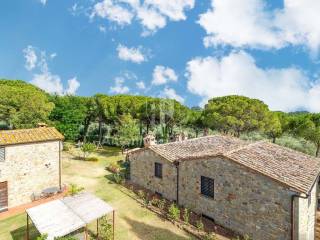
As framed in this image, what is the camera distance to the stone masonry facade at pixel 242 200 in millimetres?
13328

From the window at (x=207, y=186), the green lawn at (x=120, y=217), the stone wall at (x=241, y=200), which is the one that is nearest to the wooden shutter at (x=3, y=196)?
the green lawn at (x=120, y=217)

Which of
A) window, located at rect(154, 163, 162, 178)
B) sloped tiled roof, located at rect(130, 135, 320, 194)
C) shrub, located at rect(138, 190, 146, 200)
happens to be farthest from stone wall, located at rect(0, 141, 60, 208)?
sloped tiled roof, located at rect(130, 135, 320, 194)

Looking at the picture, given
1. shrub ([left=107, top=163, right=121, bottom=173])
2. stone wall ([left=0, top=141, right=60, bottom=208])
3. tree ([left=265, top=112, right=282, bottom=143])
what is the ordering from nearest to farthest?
stone wall ([left=0, top=141, right=60, bottom=208]) < shrub ([left=107, top=163, right=121, bottom=173]) < tree ([left=265, top=112, right=282, bottom=143])

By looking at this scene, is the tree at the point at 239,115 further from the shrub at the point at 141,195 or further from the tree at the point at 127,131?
the shrub at the point at 141,195

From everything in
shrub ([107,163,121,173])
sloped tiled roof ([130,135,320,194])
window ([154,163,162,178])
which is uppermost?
sloped tiled roof ([130,135,320,194])

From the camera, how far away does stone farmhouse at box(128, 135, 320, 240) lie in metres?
13.2

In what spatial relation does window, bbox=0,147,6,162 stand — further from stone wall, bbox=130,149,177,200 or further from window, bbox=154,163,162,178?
window, bbox=154,163,162,178

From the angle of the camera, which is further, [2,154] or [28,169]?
[28,169]

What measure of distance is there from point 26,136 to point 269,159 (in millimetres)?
18183

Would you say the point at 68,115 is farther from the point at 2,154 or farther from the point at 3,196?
the point at 3,196

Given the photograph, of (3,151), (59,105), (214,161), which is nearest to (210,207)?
(214,161)

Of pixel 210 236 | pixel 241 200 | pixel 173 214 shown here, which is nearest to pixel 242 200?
pixel 241 200

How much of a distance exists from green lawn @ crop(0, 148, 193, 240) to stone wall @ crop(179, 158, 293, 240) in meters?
2.80

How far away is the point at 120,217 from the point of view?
17.2 meters
